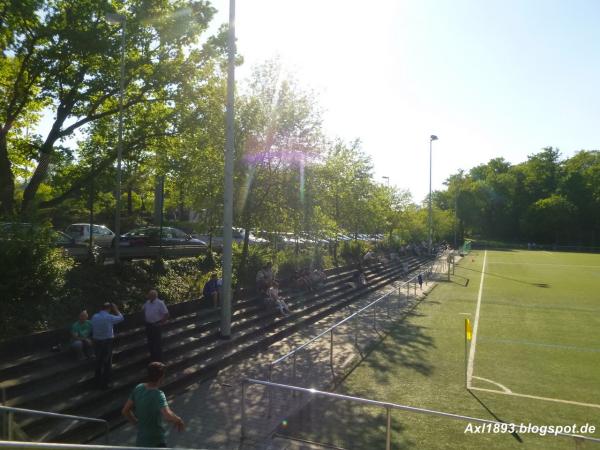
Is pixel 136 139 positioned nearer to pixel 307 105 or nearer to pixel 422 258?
pixel 307 105

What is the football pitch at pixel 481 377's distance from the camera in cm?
741

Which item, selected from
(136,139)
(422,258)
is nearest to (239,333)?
(136,139)

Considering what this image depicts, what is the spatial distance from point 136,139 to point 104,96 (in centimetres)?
205

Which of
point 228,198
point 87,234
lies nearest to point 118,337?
point 228,198

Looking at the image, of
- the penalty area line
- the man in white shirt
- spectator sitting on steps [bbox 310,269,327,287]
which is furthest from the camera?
spectator sitting on steps [bbox 310,269,327,287]

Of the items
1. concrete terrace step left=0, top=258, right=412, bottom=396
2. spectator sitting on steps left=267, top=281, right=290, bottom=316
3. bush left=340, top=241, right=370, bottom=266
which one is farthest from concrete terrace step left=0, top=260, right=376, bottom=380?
bush left=340, top=241, right=370, bottom=266

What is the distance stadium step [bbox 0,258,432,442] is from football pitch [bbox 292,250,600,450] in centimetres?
325

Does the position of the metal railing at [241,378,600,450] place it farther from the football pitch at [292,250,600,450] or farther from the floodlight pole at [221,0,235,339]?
the floodlight pole at [221,0,235,339]

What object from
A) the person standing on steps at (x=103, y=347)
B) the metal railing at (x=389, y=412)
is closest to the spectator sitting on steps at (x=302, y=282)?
the person standing on steps at (x=103, y=347)

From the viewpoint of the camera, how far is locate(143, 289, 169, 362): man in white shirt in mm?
9688

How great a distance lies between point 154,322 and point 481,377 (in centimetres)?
759

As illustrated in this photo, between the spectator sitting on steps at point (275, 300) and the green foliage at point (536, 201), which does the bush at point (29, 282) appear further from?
the green foliage at point (536, 201)

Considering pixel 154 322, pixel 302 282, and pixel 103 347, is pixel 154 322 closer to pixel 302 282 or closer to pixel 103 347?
pixel 103 347

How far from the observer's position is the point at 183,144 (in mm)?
18297
